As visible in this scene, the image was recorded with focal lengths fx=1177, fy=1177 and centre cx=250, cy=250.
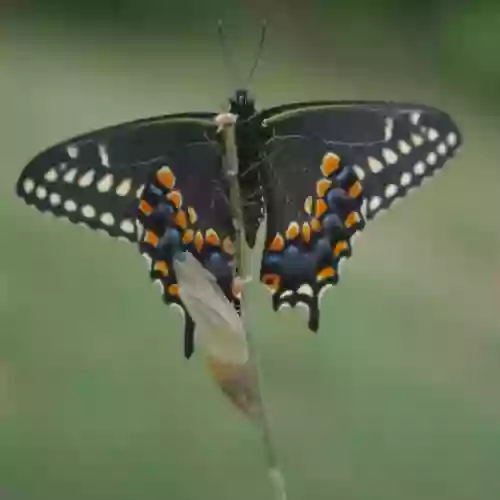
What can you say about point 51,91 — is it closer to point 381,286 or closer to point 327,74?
point 327,74

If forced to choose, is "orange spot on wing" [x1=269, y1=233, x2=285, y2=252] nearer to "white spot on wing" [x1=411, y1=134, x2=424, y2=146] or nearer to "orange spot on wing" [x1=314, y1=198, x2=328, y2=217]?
"orange spot on wing" [x1=314, y1=198, x2=328, y2=217]

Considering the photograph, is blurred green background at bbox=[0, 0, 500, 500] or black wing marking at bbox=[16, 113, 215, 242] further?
blurred green background at bbox=[0, 0, 500, 500]

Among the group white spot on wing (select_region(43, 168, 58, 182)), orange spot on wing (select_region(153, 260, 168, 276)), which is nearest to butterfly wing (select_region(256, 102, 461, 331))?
orange spot on wing (select_region(153, 260, 168, 276))

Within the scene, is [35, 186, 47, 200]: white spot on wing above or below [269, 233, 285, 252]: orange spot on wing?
above

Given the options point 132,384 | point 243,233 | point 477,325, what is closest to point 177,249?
point 243,233

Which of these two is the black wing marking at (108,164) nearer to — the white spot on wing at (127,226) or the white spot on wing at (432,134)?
the white spot on wing at (127,226)

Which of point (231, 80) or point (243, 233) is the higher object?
point (231, 80)
